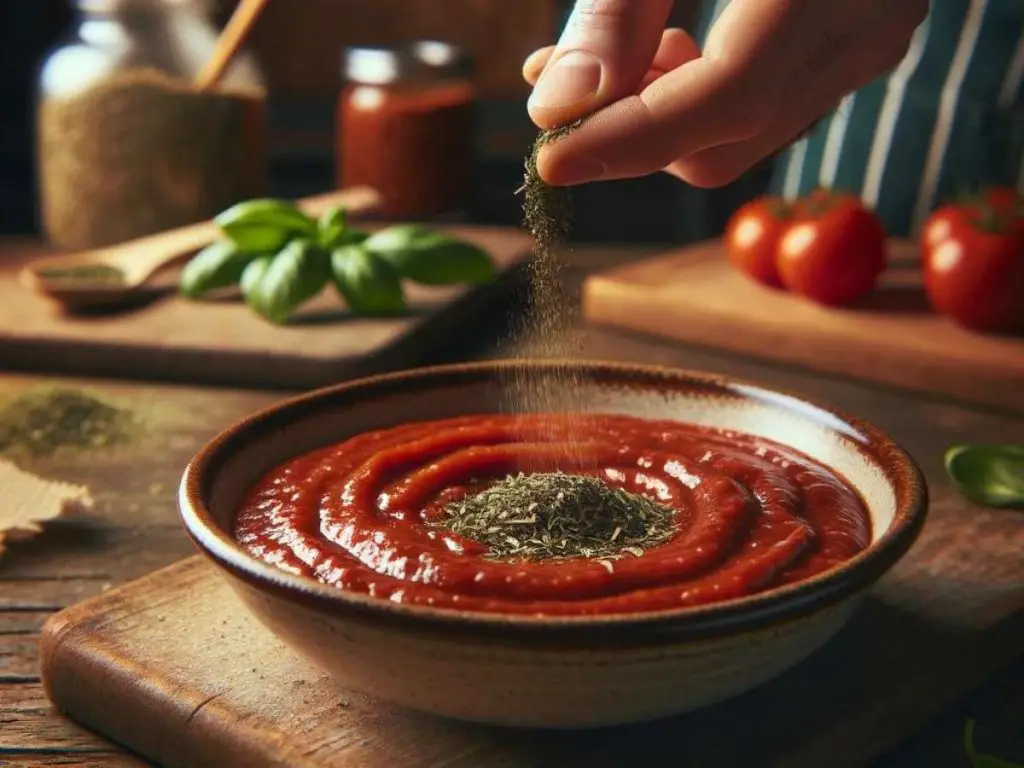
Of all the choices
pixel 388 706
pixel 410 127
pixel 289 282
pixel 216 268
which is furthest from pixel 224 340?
pixel 388 706

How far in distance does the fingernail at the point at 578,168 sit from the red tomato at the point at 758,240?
1.65 meters

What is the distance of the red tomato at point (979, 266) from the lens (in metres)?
2.81

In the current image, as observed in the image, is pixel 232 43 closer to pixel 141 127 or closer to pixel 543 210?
pixel 141 127

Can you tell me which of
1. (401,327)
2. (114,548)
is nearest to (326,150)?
(401,327)

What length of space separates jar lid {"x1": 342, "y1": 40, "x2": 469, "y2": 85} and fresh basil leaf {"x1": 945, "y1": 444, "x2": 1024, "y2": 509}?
214 cm

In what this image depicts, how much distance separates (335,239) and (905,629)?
167 centimetres

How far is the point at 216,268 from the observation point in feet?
9.59

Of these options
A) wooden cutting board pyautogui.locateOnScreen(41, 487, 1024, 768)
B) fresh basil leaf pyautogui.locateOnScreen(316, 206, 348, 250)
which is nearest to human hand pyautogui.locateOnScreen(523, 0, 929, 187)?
wooden cutting board pyautogui.locateOnScreen(41, 487, 1024, 768)

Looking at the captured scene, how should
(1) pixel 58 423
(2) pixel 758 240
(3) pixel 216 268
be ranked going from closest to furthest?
1. (1) pixel 58 423
2. (3) pixel 216 268
3. (2) pixel 758 240

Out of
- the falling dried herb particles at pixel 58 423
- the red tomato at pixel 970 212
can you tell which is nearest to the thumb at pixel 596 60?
the falling dried herb particles at pixel 58 423

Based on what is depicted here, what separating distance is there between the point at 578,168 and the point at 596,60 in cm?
14

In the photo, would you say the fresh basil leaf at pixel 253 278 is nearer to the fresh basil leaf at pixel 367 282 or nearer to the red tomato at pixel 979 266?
the fresh basil leaf at pixel 367 282

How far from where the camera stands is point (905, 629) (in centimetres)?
165

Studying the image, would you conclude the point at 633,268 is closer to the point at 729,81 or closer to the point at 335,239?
the point at 335,239
